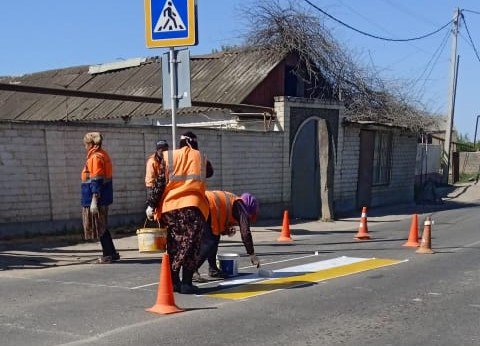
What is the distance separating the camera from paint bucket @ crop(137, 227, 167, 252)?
8547mm

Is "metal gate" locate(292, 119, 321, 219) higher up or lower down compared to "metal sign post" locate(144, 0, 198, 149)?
lower down

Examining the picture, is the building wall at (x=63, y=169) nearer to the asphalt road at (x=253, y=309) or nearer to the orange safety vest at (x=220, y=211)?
the asphalt road at (x=253, y=309)

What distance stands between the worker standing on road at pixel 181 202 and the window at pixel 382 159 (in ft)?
56.7

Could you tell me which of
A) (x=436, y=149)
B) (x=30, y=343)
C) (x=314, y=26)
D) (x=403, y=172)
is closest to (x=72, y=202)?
(x=30, y=343)

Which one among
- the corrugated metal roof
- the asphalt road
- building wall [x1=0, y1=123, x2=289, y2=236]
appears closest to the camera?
the asphalt road

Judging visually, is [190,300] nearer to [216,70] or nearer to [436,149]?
[216,70]

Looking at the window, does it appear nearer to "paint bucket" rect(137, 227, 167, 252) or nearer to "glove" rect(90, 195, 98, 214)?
"glove" rect(90, 195, 98, 214)

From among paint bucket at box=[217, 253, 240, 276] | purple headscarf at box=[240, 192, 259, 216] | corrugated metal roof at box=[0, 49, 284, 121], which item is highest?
corrugated metal roof at box=[0, 49, 284, 121]

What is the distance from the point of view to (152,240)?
8547 millimetres

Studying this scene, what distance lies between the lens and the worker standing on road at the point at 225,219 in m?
8.45

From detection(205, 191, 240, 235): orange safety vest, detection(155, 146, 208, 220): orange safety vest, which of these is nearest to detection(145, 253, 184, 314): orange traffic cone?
detection(155, 146, 208, 220): orange safety vest

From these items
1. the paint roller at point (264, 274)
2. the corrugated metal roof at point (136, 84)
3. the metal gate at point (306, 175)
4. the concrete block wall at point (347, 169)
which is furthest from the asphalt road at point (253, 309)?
the corrugated metal roof at point (136, 84)

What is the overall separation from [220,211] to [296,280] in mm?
1473

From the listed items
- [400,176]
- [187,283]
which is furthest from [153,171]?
[400,176]
